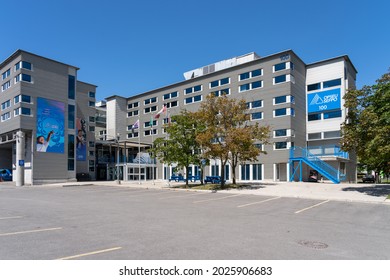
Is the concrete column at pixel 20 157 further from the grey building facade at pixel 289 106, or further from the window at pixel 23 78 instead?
the grey building facade at pixel 289 106

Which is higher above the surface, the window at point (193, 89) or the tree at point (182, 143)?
the window at point (193, 89)

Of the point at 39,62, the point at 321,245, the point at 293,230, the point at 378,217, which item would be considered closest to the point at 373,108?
the point at 378,217

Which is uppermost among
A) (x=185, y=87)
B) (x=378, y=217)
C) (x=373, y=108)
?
(x=185, y=87)

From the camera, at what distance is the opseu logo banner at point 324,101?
4312 centimetres

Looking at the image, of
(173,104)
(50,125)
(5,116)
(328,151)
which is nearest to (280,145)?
(328,151)

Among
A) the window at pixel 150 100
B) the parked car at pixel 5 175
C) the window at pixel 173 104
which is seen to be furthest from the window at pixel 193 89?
the parked car at pixel 5 175

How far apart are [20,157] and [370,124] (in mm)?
41457

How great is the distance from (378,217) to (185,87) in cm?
4590

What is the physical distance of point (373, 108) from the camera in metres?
22.3

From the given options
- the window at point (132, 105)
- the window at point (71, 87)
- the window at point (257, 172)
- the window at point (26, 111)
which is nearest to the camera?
the window at point (26, 111)

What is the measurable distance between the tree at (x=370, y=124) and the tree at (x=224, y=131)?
8.12m

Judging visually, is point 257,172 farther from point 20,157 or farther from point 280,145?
point 20,157
